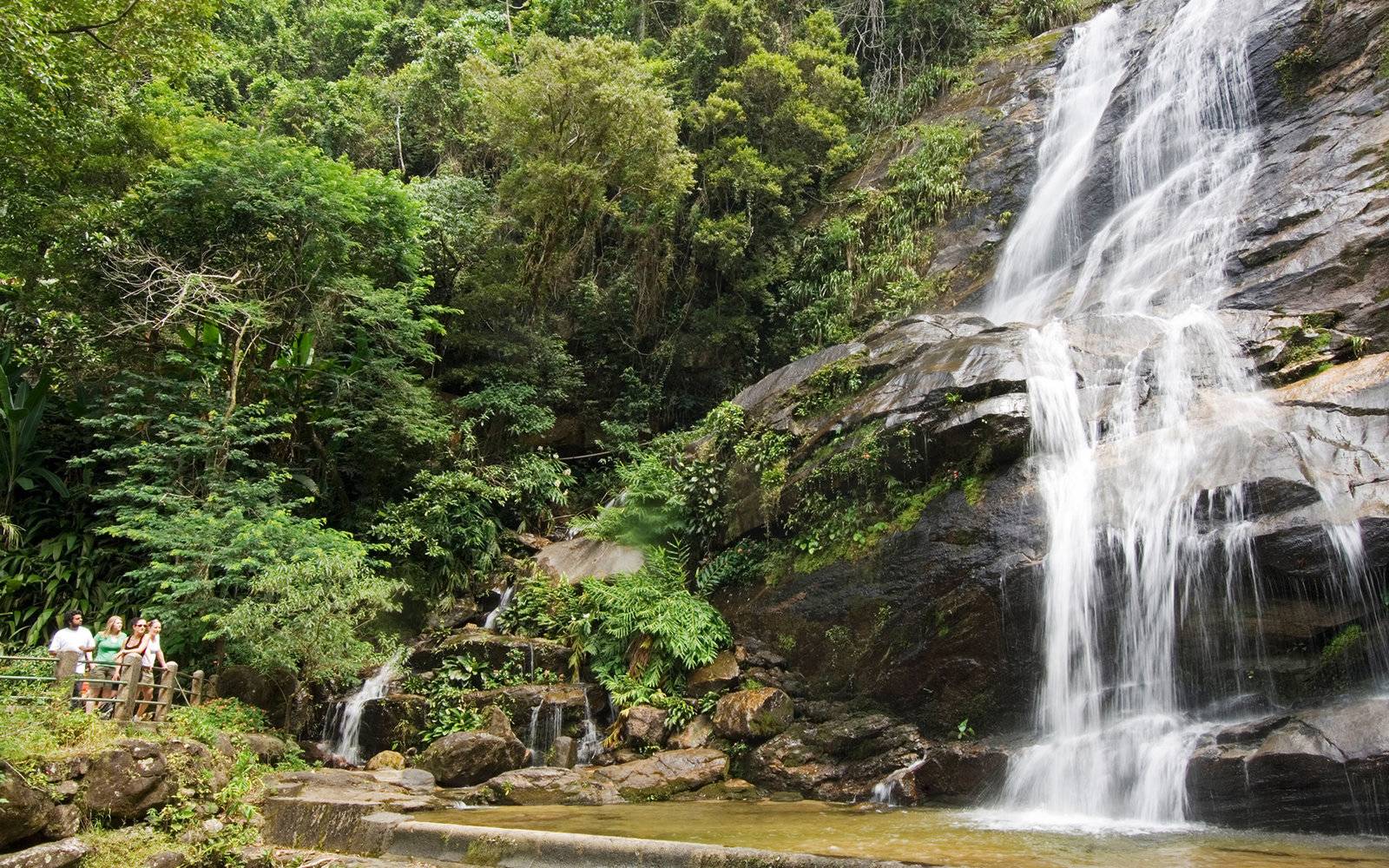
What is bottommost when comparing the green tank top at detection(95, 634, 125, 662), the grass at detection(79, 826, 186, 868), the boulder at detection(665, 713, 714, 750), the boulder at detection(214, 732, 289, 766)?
the grass at detection(79, 826, 186, 868)

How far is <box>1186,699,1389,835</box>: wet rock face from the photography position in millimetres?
6660

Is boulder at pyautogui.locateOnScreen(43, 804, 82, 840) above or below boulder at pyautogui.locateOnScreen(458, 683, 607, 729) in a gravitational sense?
below

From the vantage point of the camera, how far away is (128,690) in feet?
26.9

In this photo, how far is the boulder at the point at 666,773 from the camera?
9227mm

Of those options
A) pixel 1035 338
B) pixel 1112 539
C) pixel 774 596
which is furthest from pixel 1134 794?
pixel 1035 338

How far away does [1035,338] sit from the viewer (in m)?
11.6

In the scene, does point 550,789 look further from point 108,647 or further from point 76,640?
point 76,640

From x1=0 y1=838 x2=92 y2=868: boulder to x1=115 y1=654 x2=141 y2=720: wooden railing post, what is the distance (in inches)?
93.8

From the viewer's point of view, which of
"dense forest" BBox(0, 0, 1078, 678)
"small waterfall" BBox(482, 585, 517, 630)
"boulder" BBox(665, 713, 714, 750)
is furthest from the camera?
"small waterfall" BBox(482, 585, 517, 630)

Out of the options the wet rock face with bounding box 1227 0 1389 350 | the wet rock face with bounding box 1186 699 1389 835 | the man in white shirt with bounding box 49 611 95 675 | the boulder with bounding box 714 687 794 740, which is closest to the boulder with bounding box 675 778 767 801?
the boulder with bounding box 714 687 794 740

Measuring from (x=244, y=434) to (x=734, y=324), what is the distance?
10243 millimetres

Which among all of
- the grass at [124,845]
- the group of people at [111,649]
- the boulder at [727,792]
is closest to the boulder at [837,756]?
the boulder at [727,792]

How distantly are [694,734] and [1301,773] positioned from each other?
6490 mm

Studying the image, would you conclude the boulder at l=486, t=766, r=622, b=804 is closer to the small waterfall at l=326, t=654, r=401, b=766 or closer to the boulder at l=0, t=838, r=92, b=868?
the small waterfall at l=326, t=654, r=401, b=766
